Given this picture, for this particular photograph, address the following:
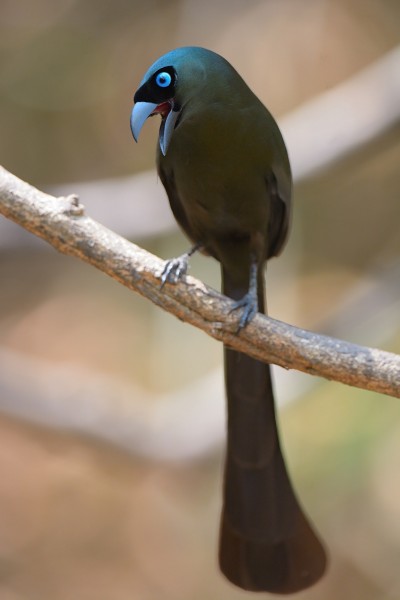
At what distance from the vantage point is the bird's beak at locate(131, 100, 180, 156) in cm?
236

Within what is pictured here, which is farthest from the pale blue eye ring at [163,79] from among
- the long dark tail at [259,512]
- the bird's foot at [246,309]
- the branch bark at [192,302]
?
the long dark tail at [259,512]

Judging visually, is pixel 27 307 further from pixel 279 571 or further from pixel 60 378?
pixel 279 571

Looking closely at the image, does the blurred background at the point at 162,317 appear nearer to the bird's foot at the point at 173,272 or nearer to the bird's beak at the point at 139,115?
the bird's foot at the point at 173,272

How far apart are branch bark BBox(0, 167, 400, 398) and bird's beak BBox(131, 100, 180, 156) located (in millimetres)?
297

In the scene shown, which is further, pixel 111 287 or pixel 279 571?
pixel 111 287

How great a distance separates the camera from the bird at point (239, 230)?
2.61 m

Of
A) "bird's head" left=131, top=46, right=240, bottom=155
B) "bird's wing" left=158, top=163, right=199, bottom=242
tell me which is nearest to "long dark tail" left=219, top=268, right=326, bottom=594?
"bird's wing" left=158, top=163, right=199, bottom=242

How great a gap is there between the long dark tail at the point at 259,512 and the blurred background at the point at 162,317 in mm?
843

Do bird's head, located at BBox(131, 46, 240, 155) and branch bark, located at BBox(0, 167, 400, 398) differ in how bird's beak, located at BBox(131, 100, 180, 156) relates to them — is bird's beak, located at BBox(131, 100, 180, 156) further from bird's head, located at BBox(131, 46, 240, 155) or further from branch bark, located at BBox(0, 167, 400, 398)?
branch bark, located at BBox(0, 167, 400, 398)

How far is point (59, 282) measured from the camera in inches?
231

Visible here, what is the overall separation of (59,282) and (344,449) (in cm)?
215

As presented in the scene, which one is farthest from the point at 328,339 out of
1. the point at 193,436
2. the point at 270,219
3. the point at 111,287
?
the point at 111,287

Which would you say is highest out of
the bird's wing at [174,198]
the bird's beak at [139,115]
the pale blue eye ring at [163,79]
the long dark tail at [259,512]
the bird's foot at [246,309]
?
the bird's wing at [174,198]

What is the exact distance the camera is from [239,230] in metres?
2.97
